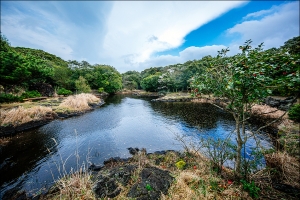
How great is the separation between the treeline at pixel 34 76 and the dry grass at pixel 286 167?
25.2 m

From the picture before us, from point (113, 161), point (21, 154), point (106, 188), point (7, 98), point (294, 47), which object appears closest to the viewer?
point (294, 47)

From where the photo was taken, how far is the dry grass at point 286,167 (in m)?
4.74

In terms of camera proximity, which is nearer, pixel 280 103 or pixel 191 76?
pixel 191 76

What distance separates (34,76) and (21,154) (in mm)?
20231

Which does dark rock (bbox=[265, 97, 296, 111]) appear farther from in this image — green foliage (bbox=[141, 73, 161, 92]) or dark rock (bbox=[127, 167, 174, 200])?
green foliage (bbox=[141, 73, 161, 92])

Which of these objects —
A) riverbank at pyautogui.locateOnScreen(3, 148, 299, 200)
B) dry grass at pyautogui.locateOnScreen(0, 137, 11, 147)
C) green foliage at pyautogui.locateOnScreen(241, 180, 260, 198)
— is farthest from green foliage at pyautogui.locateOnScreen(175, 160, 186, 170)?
dry grass at pyautogui.locateOnScreen(0, 137, 11, 147)

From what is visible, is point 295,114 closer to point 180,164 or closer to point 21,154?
point 180,164

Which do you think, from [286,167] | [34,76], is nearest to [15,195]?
[286,167]

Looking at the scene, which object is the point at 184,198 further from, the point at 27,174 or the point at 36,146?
the point at 36,146

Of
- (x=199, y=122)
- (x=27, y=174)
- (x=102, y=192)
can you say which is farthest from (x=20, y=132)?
(x=199, y=122)

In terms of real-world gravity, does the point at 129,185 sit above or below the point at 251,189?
below

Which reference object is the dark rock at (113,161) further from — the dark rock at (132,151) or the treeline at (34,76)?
the treeline at (34,76)

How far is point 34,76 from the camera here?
22750mm

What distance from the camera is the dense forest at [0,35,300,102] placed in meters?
2.96
